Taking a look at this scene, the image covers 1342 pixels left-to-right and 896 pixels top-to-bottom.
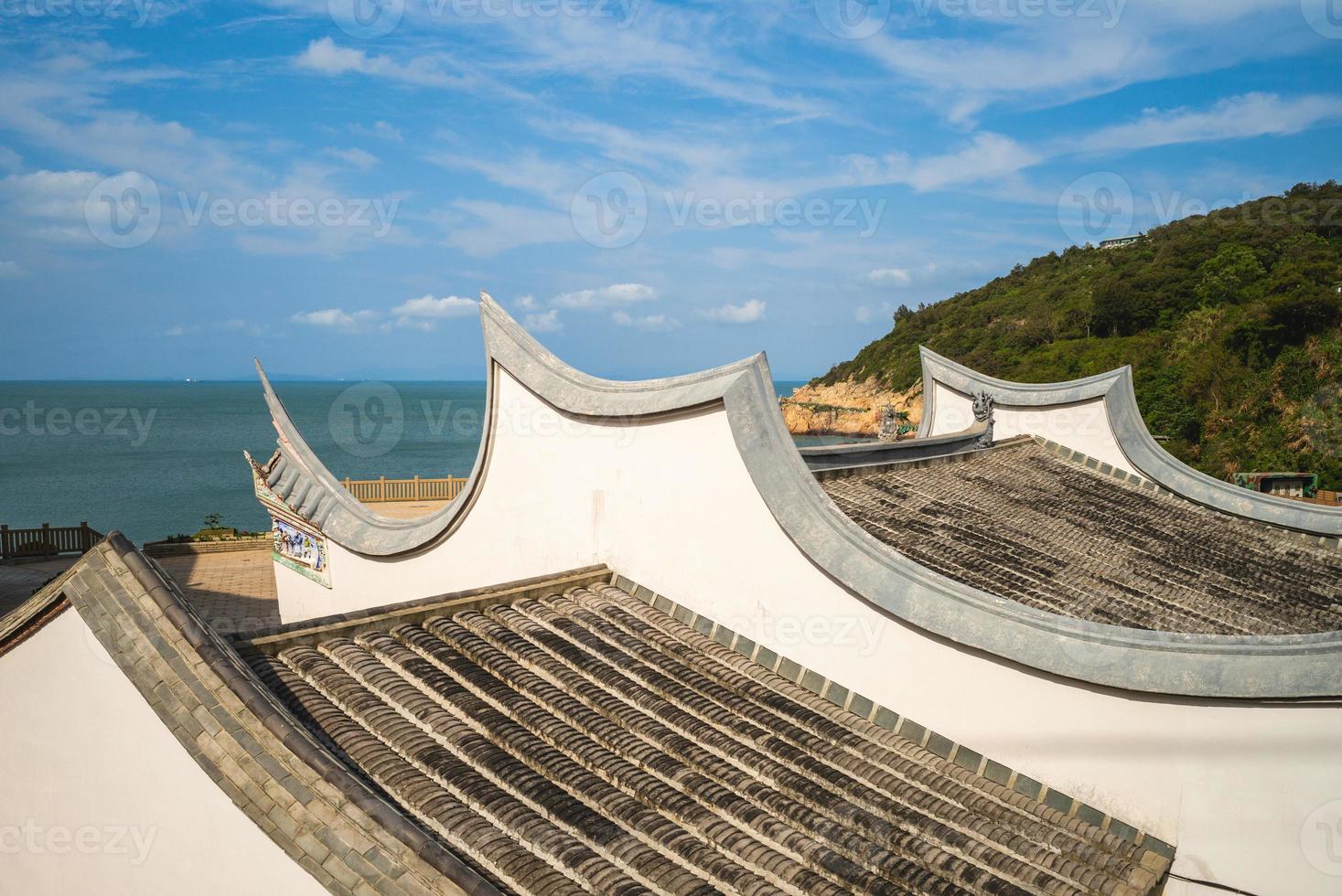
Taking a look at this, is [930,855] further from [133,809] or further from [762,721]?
[133,809]

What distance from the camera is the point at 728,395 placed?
7.12 meters

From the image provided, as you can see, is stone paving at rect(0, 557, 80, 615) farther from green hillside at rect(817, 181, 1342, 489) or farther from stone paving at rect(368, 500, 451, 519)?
green hillside at rect(817, 181, 1342, 489)

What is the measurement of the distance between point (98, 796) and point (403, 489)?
99.1ft

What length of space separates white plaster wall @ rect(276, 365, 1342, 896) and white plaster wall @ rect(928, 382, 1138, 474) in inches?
350

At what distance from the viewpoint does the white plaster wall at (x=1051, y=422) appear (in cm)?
1403

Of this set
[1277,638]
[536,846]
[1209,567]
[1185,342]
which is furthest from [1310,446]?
[536,846]

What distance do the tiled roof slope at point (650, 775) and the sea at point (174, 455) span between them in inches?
1797

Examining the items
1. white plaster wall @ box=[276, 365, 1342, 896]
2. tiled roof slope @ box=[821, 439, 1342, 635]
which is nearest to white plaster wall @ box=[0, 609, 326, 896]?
white plaster wall @ box=[276, 365, 1342, 896]

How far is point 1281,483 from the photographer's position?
27453 millimetres

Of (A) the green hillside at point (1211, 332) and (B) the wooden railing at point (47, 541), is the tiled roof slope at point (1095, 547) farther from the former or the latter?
(A) the green hillside at point (1211, 332)

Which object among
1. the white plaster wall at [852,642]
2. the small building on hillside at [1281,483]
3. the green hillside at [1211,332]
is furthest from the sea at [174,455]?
the white plaster wall at [852,642]

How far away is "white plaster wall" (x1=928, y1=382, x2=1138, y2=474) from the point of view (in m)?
14.0

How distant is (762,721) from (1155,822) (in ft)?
8.44

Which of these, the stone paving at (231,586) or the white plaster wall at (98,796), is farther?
the stone paving at (231,586)
